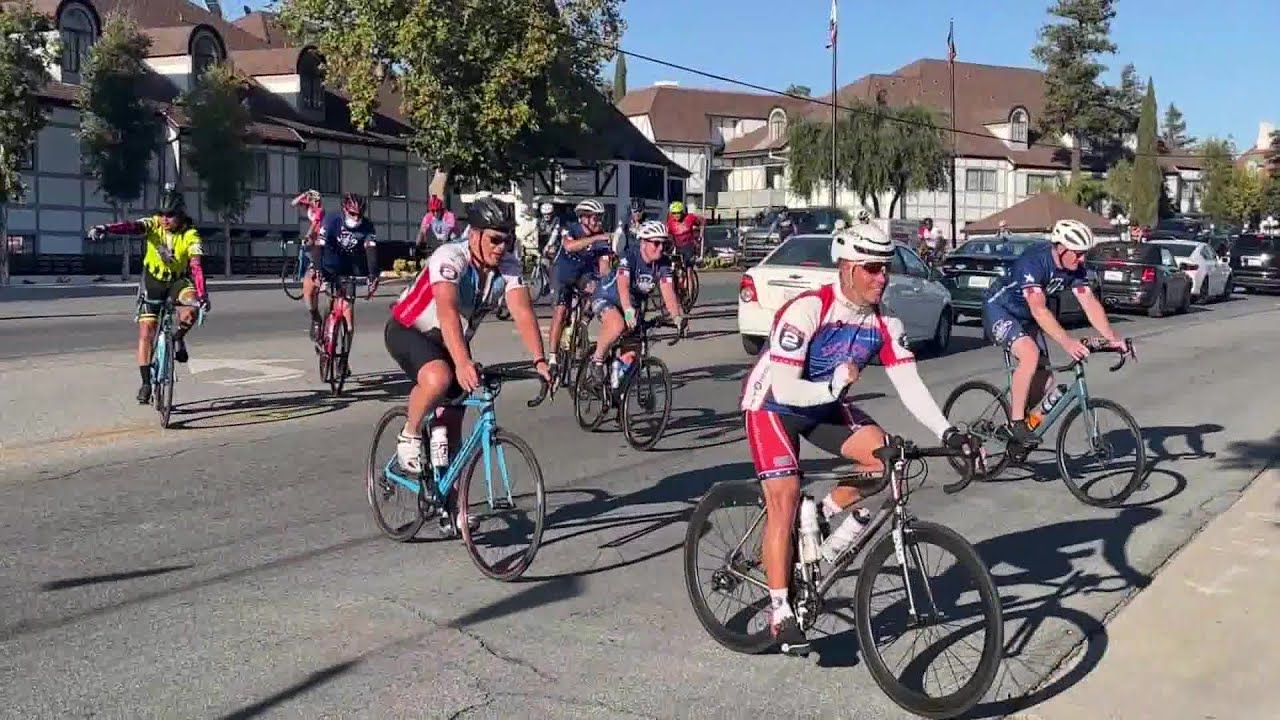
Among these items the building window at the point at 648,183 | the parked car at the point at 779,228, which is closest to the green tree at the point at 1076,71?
the building window at the point at 648,183

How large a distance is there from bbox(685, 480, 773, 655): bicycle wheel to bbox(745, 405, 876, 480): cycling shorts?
25 cm

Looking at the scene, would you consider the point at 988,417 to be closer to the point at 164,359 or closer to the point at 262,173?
the point at 164,359

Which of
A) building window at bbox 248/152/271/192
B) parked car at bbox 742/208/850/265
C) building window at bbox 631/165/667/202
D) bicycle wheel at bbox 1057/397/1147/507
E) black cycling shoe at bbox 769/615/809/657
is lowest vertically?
black cycling shoe at bbox 769/615/809/657

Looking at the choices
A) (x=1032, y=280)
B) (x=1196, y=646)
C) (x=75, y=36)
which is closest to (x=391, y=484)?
(x=1196, y=646)

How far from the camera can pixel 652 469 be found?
9.55 meters

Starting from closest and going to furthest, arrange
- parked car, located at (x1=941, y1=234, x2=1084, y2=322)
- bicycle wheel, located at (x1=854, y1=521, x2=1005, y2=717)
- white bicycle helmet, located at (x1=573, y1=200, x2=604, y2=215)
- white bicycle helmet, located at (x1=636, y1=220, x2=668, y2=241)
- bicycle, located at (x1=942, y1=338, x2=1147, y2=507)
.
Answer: bicycle wheel, located at (x1=854, y1=521, x2=1005, y2=717)
bicycle, located at (x1=942, y1=338, x2=1147, y2=507)
white bicycle helmet, located at (x1=636, y1=220, x2=668, y2=241)
white bicycle helmet, located at (x1=573, y1=200, x2=604, y2=215)
parked car, located at (x1=941, y1=234, x2=1084, y2=322)

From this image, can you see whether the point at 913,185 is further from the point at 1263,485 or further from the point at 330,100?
the point at 1263,485

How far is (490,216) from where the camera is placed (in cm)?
667

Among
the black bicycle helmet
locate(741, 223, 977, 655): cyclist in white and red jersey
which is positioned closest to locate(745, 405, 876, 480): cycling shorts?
locate(741, 223, 977, 655): cyclist in white and red jersey

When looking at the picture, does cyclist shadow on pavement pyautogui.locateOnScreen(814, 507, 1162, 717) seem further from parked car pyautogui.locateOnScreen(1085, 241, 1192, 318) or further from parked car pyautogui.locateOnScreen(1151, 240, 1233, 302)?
parked car pyautogui.locateOnScreen(1151, 240, 1233, 302)

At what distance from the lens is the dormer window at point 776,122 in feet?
273

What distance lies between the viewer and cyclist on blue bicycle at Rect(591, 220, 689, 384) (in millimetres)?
10734

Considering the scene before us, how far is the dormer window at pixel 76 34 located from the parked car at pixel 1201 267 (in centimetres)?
3037

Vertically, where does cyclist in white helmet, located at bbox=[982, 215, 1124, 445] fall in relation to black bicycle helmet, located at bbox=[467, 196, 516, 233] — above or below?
below
